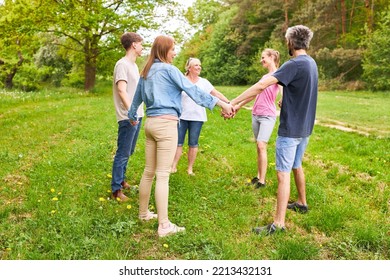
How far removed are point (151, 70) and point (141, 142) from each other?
4.92m

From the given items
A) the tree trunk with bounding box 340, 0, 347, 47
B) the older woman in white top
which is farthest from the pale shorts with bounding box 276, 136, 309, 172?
the tree trunk with bounding box 340, 0, 347, 47

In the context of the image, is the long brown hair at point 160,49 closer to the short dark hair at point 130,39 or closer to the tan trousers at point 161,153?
the tan trousers at point 161,153

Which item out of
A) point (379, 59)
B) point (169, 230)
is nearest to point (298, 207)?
point (169, 230)

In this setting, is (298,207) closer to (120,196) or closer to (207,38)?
(120,196)

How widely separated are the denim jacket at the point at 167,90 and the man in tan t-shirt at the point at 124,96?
0.92 meters

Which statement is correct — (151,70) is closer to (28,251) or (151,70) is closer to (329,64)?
(28,251)

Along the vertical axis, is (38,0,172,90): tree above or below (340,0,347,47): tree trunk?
below

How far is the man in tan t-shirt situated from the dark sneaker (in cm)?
188

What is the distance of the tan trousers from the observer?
3973 millimetres

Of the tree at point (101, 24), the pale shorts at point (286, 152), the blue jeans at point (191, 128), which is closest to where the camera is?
the pale shorts at point (286, 152)

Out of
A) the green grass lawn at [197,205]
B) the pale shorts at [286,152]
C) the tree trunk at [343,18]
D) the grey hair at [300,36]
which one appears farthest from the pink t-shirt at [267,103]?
the tree trunk at [343,18]

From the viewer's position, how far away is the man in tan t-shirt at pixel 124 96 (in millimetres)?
4852

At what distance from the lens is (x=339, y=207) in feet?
16.2

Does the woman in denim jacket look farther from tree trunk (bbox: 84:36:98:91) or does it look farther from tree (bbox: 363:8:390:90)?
tree (bbox: 363:8:390:90)
